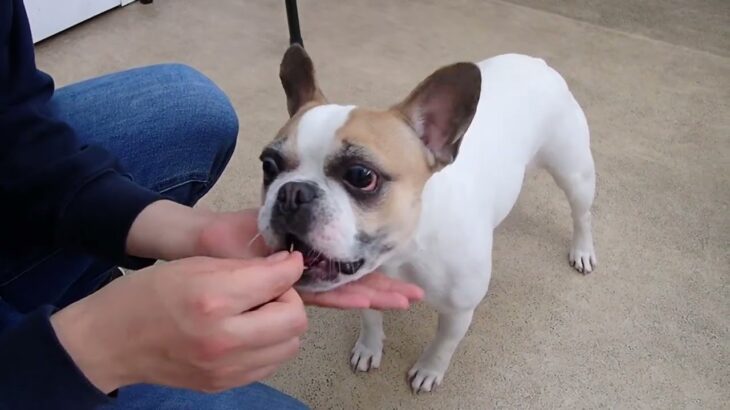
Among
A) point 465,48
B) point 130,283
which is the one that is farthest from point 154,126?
point 465,48

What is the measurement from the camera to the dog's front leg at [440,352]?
1141 mm

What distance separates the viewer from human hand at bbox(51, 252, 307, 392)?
0.55 metres

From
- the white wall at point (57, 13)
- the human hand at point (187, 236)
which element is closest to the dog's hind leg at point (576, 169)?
the human hand at point (187, 236)

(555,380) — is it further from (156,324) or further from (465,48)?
(465,48)

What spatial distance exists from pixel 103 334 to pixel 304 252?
0.89 ft

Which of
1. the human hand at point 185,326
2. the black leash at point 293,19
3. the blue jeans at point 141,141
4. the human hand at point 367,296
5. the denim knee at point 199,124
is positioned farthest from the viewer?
the black leash at point 293,19

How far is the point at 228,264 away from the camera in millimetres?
598

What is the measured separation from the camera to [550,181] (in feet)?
5.59

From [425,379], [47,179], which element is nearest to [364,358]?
[425,379]

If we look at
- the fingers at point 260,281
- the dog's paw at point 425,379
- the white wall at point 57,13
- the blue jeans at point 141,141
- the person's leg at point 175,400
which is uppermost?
the fingers at point 260,281

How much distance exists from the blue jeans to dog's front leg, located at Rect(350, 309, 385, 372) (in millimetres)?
359

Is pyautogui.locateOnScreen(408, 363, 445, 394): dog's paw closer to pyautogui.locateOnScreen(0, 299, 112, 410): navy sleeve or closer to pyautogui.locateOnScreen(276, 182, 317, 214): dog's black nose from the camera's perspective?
pyautogui.locateOnScreen(276, 182, 317, 214): dog's black nose

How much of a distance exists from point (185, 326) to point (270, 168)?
35 centimetres

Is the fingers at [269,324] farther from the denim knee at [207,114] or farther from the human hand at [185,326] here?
the denim knee at [207,114]
